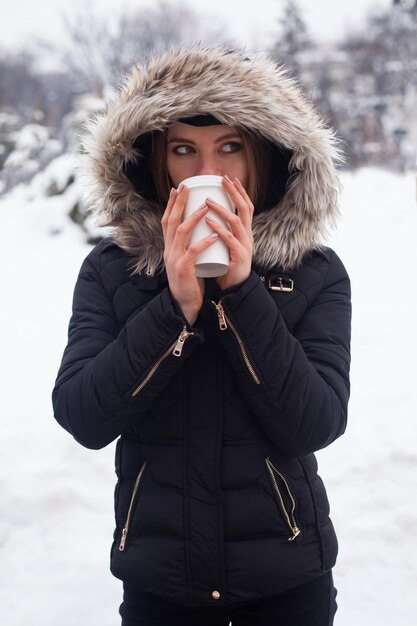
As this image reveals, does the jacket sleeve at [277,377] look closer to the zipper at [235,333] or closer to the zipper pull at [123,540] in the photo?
the zipper at [235,333]

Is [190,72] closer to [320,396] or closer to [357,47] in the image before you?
[320,396]

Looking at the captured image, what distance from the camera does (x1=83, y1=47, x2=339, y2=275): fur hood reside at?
65.4 inches

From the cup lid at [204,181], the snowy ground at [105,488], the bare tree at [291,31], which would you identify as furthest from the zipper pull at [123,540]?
the bare tree at [291,31]

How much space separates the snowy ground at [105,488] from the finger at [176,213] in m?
2.21

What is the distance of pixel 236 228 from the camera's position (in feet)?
4.57

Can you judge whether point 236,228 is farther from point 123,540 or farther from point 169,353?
point 123,540

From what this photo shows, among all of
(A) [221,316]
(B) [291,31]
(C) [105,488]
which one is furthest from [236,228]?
(B) [291,31]

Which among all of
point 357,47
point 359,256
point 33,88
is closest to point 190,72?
point 359,256

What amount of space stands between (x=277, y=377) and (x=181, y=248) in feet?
1.16

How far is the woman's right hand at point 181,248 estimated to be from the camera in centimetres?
136

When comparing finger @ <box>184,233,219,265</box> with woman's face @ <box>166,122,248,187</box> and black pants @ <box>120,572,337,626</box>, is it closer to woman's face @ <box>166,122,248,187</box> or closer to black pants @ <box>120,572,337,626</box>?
woman's face @ <box>166,122,248,187</box>

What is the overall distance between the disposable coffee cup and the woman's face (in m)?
0.25

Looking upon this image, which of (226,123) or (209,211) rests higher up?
(226,123)

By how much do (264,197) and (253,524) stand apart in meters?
0.86
